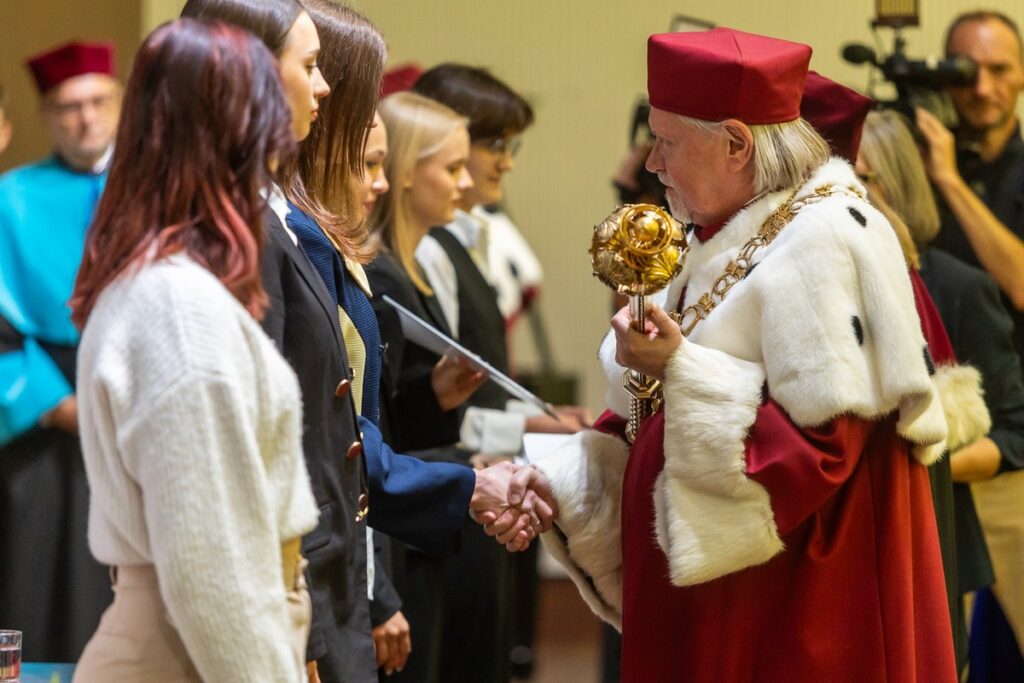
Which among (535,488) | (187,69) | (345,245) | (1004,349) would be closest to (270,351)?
(187,69)

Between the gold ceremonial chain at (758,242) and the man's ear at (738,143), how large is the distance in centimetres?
10

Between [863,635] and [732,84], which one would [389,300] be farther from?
[863,635]

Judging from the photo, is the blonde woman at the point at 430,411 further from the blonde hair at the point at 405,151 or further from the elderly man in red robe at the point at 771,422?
the elderly man in red robe at the point at 771,422

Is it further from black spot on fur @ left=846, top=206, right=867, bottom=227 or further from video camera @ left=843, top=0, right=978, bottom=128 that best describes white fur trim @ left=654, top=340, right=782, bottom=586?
video camera @ left=843, top=0, right=978, bottom=128

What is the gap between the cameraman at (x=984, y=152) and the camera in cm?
379

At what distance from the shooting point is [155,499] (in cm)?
141

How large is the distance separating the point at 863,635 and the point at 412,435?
1360 millimetres

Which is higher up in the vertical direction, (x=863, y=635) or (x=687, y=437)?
(x=687, y=437)

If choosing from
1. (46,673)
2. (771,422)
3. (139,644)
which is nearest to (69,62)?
(46,673)

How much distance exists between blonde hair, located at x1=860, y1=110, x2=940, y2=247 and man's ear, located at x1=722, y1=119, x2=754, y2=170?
46.6 inches

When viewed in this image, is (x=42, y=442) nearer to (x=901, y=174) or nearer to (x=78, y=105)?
(x=78, y=105)

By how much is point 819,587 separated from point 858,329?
1.27 ft

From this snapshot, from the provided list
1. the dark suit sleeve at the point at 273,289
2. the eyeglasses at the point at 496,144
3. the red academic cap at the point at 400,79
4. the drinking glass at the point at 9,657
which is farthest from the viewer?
the red academic cap at the point at 400,79

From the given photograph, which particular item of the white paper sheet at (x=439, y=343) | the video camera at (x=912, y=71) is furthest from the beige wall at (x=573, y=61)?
the white paper sheet at (x=439, y=343)
